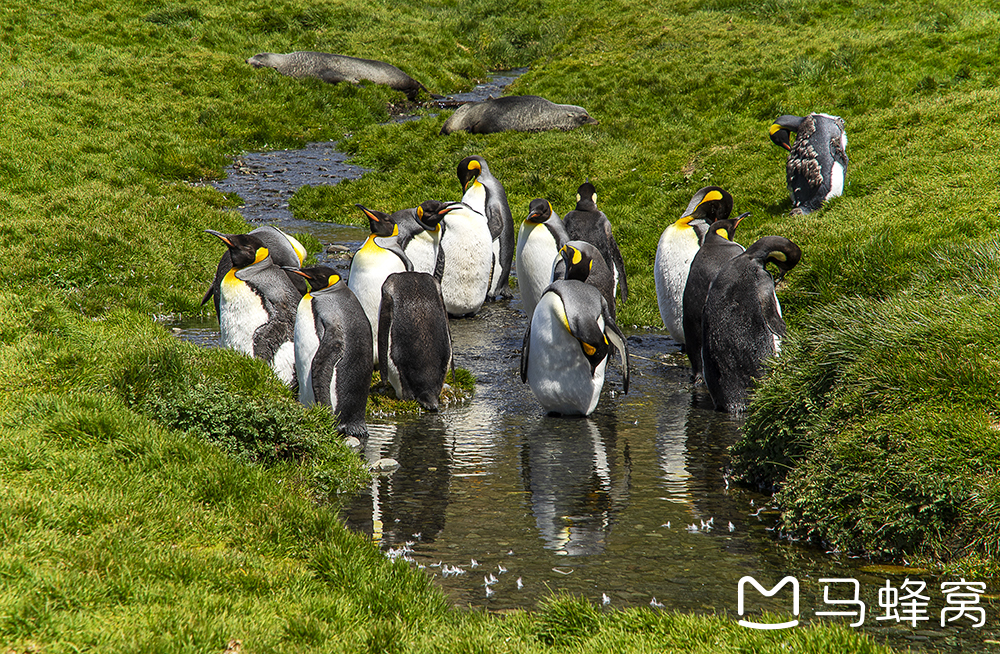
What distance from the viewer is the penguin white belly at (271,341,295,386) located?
7.08m

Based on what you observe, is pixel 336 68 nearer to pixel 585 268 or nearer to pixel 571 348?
pixel 585 268

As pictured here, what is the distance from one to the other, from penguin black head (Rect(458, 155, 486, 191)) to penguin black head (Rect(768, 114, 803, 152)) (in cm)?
466

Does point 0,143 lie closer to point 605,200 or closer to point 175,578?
point 605,200

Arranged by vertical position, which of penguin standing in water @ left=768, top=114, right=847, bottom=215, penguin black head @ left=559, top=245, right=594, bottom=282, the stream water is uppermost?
penguin standing in water @ left=768, top=114, right=847, bottom=215

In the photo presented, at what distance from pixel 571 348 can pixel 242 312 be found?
2.81 m

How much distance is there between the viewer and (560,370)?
23.0 ft

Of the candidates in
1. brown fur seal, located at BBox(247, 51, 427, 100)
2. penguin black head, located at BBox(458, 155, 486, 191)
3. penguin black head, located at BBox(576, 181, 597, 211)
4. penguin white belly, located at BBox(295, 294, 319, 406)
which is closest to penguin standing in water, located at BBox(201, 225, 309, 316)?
penguin white belly, located at BBox(295, 294, 319, 406)

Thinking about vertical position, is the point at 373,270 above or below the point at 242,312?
above

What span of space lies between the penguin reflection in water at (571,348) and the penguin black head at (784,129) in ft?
23.4

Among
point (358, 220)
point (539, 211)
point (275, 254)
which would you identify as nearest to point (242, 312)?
point (275, 254)

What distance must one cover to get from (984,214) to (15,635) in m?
9.04

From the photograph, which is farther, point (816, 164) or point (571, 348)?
point (816, 164)

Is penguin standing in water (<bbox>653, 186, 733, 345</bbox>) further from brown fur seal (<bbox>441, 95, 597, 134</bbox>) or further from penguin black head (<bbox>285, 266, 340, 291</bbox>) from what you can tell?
brown fur seal (<bbox>441, 95, 597, 134</bbox>)

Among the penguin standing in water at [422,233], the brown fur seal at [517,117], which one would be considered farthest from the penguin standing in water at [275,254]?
the brown fur seal at [517,117]
